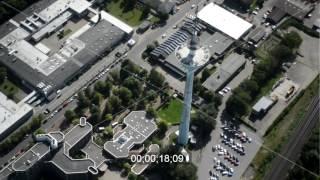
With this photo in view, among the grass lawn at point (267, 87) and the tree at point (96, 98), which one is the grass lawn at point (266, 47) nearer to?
the grass lawn at point (267, 87)

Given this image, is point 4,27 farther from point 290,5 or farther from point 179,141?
point 290,5

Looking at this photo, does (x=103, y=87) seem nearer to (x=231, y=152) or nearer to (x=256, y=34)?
(x=231, y=152)

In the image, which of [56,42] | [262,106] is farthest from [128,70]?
[262,106]

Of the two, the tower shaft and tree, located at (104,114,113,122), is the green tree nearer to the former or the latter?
the tower shaft

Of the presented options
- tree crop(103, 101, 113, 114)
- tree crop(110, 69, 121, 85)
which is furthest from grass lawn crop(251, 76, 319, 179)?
tree crop(110, 69, 121, 85)

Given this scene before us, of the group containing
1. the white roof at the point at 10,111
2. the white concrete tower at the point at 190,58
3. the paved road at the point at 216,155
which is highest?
the white concrete tower at the point at 190,58

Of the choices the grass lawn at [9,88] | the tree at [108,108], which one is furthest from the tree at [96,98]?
the grass lawn at [9,88]
